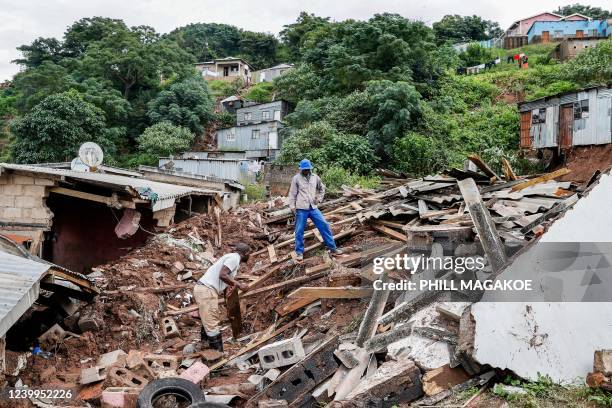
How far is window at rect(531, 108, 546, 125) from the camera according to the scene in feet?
65.2

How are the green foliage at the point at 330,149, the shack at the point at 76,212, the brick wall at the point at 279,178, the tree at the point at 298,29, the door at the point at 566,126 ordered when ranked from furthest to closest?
the tree at the point at 298,29, the brick wall at the point at 279,178, the green foliage at the point at 330,149, the door at the point at 566,126, the shack at the point at 76,212

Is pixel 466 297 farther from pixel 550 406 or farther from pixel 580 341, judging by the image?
pixel 550 406

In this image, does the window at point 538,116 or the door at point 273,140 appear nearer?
the window at point 538,116

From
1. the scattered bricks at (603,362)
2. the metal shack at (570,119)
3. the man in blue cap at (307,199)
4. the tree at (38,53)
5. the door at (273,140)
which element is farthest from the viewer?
the tree at (38,53)

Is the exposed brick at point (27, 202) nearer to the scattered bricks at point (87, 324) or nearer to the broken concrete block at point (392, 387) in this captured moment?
the scattered bricks at point (87, 324)

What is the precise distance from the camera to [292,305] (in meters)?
6.91

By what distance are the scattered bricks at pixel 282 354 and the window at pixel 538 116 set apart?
18099mm

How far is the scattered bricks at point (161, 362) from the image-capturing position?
6.41 meters

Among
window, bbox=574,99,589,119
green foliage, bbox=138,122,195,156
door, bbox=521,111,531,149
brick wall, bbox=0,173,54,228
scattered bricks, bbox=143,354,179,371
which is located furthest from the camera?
green foliage, bbox=138,122,195,156

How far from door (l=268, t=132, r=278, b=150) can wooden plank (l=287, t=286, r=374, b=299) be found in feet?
88.4

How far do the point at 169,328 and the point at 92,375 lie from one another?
2.04 m

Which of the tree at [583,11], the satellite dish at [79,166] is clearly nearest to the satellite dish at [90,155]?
the satellite dish at [79,166]

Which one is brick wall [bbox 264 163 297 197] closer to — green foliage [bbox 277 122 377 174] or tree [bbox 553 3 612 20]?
green foliage [bbox 277 122 377 174]

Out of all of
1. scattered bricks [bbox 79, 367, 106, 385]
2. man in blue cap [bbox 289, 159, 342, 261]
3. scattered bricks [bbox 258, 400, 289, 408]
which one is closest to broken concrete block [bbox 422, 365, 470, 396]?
scattered bricks [bbox 258, 400, 289, 408]
